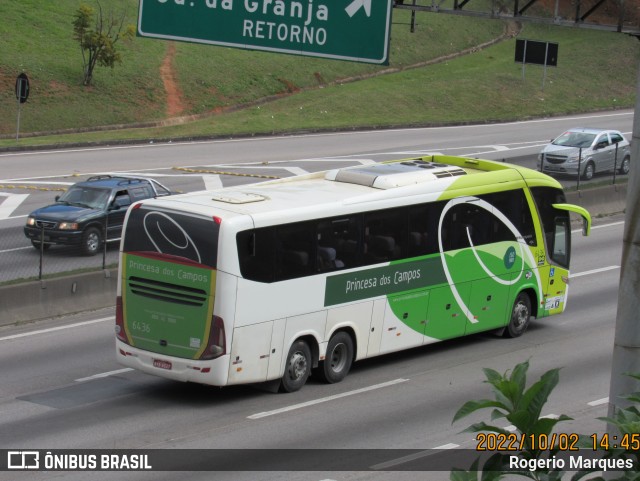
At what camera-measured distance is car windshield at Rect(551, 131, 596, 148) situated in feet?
116

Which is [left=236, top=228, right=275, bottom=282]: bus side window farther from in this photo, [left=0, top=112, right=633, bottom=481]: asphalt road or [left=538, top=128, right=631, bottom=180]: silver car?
[left=538, top=128, right=631, bottom=180]: silver car

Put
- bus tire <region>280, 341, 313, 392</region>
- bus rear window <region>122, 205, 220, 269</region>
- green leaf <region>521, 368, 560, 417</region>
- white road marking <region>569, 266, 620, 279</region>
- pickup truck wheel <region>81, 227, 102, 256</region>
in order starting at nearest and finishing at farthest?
green leaf <region>521, 368, 560, 417</region> → bus rear window <region>122, 205, 220, 269</region> → bus tire <region>280, 341, 313, 392</region> → pickup truck wheel <region>81, 227, 102, 256</region> → white road marking <region>569, 266, 620, 279</region>

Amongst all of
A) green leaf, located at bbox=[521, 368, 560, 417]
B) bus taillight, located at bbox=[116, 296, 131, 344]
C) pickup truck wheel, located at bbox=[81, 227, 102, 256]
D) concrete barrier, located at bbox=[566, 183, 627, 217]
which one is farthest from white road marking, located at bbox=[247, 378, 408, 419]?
concrete barrier, located at bbox=[566, 183, 627, 217]

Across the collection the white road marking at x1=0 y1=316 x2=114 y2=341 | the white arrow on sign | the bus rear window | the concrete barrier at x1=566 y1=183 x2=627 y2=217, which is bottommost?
the white road marking at x1=0 y1=316 x2=114 y2=341

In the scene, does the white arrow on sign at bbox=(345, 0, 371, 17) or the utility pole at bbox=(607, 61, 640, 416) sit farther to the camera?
the white arrow on sign at bbox=(345, 0, 371, 17)

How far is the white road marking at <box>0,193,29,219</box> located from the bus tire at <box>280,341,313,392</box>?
1386cm

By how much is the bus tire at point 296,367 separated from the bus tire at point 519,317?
4909 millimetres

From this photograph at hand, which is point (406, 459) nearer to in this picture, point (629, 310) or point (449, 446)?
point (449, 446)

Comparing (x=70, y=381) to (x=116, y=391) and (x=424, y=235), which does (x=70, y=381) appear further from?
(x=424, y=235)

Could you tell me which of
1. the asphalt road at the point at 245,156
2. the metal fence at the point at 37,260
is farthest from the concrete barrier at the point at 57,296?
the asphalt road at the point at 245,156

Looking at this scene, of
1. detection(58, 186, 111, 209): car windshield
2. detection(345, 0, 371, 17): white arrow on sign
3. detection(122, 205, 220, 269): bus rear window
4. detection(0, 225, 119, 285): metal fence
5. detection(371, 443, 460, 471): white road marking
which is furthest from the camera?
detection(58, 186, 111, 209): car windshield

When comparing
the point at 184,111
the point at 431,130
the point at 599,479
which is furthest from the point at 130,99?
the point at 599,479

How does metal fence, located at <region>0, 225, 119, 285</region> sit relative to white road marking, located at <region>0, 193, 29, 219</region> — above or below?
above

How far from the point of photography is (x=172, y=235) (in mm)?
15273
